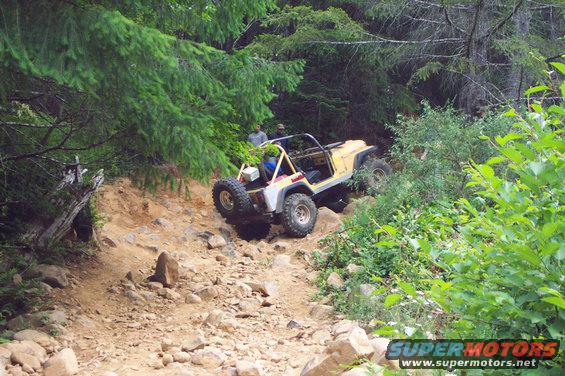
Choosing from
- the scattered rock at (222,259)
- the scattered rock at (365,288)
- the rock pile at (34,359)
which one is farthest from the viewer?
the scattered rock at (222,259)

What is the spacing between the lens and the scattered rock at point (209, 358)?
17.0 feet

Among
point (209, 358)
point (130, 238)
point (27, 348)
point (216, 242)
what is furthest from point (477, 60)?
point (27, 348)

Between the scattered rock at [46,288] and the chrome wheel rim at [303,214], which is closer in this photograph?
the scattered rock at [46,288]

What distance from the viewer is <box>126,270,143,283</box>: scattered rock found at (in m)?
7.98

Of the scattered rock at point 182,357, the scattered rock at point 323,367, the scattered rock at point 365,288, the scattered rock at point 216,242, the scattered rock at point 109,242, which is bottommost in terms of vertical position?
the scattered rock at point 216,242

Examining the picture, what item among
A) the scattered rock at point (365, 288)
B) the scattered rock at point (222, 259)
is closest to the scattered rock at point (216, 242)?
the scattered rock at point (222, 259)

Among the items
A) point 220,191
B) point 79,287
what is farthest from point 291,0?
point 79,287

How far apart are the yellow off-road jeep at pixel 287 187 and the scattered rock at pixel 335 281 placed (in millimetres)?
3077

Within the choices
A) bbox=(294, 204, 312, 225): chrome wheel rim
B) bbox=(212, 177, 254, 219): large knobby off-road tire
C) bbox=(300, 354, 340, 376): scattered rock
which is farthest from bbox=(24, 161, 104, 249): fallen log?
bbox=(300, 354, 340, 376): scattered rock

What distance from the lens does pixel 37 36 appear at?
4938 mm

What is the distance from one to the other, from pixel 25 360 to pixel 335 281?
3.75m

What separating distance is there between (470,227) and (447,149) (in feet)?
21.4

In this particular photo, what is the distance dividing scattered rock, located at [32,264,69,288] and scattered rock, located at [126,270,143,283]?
32.5 inches

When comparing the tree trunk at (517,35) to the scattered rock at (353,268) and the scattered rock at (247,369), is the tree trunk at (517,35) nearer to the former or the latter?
the scattered rock at (353,268)
